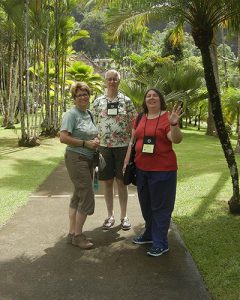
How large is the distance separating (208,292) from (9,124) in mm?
19154

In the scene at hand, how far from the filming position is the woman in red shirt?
421cm

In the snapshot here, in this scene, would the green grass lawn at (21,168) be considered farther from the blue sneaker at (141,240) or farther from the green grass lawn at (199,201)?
the blue sneaker at (141,240)

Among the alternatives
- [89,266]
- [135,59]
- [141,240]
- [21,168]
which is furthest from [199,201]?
[135,59]

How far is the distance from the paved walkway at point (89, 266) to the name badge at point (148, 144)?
111cm

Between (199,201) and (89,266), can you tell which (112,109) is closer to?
(89,266)

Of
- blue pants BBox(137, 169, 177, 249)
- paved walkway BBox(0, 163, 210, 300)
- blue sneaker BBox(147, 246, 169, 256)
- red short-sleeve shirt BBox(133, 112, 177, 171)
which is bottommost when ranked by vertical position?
paved walkway BBox(0, 163, 210, 300)

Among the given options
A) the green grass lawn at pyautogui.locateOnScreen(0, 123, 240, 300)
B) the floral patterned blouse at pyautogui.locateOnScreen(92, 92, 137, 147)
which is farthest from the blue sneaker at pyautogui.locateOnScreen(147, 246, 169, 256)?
the floral patterned blouse at pyautogui.locateOnScreen(92, 92, 137, 147)

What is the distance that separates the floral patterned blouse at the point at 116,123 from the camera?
195 inches

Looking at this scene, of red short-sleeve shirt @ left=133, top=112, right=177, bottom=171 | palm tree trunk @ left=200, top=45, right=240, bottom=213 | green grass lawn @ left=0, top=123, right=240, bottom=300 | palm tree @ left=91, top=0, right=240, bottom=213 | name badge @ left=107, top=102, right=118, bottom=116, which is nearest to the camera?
green grass lawn @ left=0, top=123, right=240, bottom=300

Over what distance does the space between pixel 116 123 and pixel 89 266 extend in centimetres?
176

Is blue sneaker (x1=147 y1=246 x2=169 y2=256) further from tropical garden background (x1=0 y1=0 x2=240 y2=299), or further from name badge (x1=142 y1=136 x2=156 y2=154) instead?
name badge (x1=142 y1=136 x2=156 y2=154)

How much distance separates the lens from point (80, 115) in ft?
14.6

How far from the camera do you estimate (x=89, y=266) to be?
13.2 ft

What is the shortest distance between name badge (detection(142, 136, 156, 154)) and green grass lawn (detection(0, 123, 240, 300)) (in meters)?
1.21
